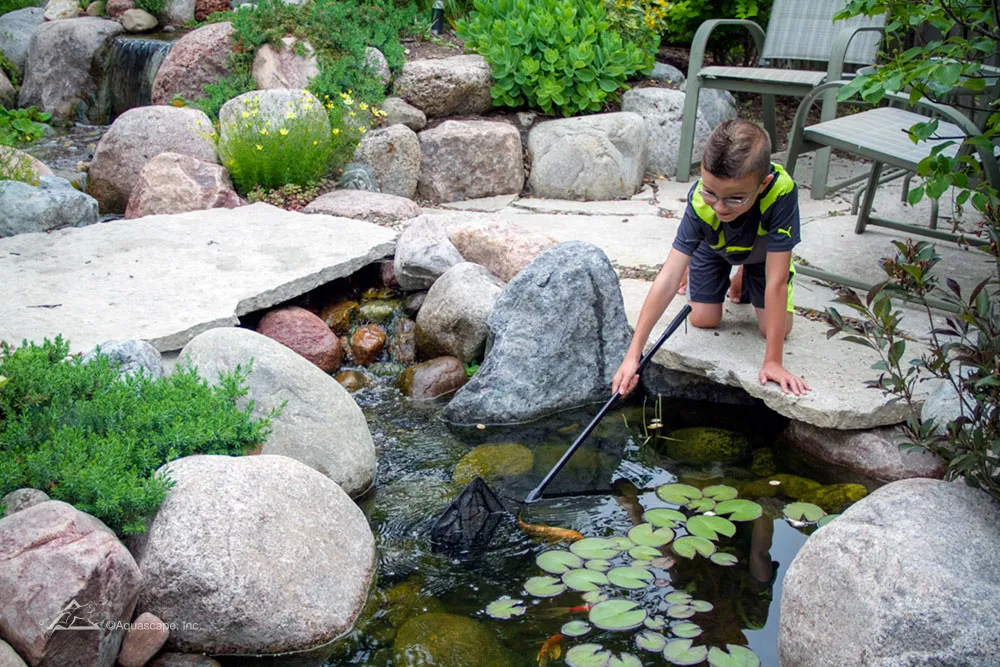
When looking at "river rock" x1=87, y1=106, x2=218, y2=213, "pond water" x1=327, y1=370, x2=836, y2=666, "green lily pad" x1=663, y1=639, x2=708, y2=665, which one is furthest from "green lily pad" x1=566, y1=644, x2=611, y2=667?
"river rock" x1=87, y1=106, x2=218, y2=213

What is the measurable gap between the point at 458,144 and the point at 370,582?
3904 mm

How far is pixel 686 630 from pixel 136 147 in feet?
15.3

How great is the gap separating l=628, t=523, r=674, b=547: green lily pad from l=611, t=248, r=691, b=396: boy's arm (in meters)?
0.47

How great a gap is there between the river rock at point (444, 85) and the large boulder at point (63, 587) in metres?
4.56

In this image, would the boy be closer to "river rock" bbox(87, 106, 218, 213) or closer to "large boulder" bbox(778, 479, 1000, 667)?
"large boulder" bbox(778, 479, 1000, 667)

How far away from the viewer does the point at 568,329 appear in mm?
3951

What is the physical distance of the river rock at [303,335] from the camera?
417 cm

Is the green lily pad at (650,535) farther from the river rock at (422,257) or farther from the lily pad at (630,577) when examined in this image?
the river rock at (422,257)

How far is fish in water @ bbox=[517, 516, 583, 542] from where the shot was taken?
299 cm

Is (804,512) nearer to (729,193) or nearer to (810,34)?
(729,193)

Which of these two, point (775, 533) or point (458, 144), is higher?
point (458, 144)

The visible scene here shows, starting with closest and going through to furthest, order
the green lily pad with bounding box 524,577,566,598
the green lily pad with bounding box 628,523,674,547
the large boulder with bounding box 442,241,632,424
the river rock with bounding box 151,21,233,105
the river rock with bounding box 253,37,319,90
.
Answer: the green lily pad with bounding box 524,577,566,598, the green lily pad with bounding box 628,523,674,547, the large boulder with bounding box 442,241,632,424, the river rock with bounding box 253,37,319,90, the river rock with bounding box 151,21,233,105

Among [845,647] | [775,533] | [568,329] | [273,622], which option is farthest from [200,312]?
[845,647]

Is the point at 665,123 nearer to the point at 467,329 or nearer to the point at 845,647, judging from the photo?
the point at 467,329
